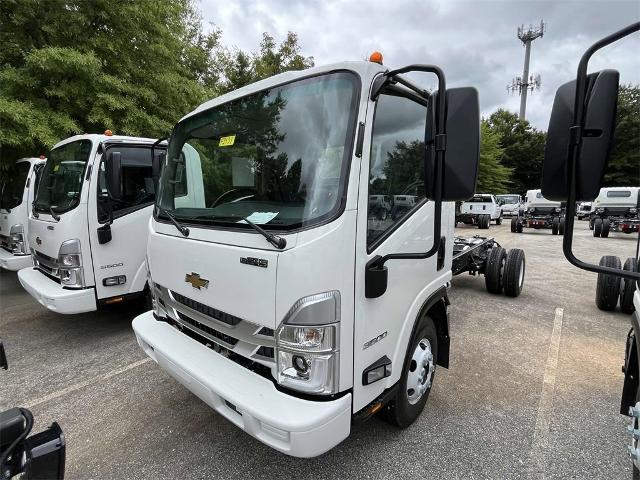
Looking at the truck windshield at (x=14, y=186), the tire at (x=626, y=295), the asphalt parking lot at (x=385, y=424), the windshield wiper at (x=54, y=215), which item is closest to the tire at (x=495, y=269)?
the asphalt parking lot at (x=385, y=424)

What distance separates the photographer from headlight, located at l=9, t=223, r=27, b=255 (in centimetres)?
636

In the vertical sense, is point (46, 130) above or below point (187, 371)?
above

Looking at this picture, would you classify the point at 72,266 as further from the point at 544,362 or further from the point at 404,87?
the point at 544,362

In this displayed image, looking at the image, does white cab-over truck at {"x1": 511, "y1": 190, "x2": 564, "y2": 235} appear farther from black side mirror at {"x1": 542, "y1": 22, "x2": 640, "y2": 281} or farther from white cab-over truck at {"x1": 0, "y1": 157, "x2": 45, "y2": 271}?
white cab-over truck at {"x1": 0, "y1": 157, "x2": 45, "y2": 271}

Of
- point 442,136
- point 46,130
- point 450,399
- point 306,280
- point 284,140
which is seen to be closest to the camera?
point 442,136

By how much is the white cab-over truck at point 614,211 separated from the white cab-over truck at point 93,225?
58.4 ft

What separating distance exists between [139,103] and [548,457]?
29.1 feet

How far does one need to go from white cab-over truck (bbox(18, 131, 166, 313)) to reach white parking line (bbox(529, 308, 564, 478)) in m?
4.02

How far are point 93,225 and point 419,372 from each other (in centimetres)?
380

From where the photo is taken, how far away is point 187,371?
2.16 m

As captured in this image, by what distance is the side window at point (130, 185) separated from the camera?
13.9ft

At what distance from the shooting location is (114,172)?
3.79 metres

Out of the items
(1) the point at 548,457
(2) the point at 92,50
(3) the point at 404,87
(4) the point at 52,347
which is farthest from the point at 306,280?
(2) the point at 92,50

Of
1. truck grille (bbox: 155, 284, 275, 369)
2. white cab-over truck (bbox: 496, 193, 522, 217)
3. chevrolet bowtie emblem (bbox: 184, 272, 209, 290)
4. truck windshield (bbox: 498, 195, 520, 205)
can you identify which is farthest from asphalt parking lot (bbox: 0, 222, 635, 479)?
truck windshield (bbox: 498, 195, 520, 205)
